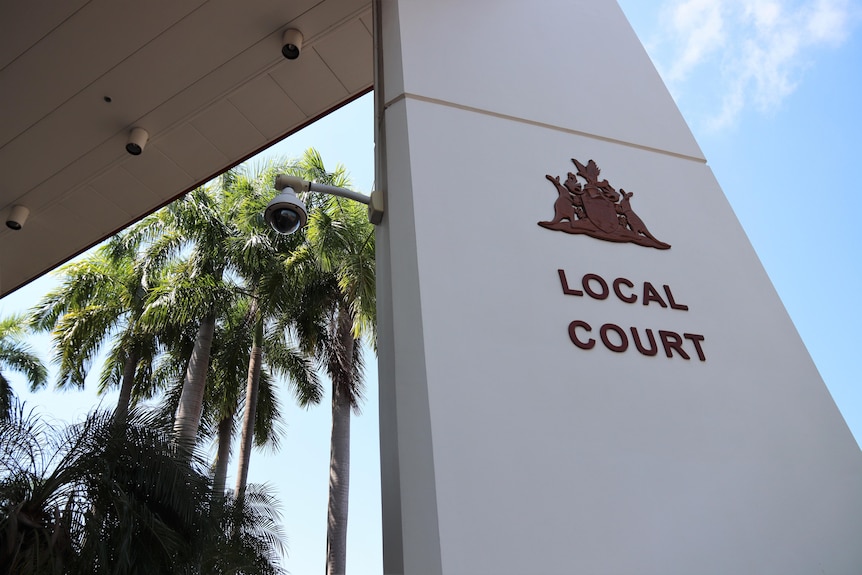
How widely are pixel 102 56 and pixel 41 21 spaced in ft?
2.02

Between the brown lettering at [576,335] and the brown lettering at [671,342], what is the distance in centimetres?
47

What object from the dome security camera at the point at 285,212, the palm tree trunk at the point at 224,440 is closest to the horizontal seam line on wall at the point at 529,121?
the dome security camera at the point at 285,212

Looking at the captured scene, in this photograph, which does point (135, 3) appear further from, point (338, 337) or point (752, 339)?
point (338, 337)

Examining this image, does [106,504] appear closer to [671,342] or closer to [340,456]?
[671,342]

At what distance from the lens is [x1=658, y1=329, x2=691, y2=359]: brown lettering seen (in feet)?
12.7

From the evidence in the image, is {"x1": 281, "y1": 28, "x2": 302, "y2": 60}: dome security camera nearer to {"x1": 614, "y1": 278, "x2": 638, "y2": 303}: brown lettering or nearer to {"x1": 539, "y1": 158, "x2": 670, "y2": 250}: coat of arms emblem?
{"x1": 539, "y1": 158, "x2": 670, "y2": 250}: coat of arms emblem

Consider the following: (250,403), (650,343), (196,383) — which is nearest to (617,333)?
(650,343)

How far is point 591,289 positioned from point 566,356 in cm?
55

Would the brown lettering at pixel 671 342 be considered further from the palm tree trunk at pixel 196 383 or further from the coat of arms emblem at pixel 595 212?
the palm tree trunk at pixel 196 383

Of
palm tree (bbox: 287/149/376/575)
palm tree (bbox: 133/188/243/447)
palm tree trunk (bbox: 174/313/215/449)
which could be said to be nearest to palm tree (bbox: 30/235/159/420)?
palm tree (bbox: 133/188/243/447)

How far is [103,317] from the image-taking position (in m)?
16.1

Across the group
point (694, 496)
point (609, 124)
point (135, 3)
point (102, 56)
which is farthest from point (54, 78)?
point (694, 496)

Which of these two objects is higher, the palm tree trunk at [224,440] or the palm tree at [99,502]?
the palm tree trunk at [224,440]

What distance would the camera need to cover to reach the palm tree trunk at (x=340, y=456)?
12.8 m
